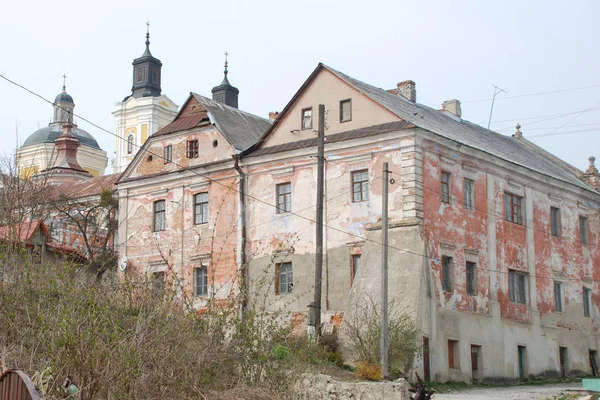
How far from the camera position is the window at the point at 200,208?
1316 inches

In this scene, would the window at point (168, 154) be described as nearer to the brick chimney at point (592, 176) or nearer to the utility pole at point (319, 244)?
the utility pole at point (319, 244)

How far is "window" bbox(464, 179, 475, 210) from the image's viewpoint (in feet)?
99.8

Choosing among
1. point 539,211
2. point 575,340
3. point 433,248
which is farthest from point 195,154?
point 575,340

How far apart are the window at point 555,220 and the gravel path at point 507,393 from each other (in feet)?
24.4

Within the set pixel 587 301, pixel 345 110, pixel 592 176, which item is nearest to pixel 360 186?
pixel 345 110

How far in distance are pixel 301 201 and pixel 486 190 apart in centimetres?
626

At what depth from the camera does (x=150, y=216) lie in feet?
115

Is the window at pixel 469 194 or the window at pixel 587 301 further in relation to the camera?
the window at pixel 587 301

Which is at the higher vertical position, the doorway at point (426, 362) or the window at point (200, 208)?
the window at point (200, 208)

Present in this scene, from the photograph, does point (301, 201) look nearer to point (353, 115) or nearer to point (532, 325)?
point (353, 115)

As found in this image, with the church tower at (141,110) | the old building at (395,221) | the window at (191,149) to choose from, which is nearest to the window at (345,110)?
the old building at (395,221)

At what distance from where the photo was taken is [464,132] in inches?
1323

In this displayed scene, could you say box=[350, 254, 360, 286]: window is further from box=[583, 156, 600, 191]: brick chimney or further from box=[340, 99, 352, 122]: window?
box=[583, 156, 600, 191]: brick chimney

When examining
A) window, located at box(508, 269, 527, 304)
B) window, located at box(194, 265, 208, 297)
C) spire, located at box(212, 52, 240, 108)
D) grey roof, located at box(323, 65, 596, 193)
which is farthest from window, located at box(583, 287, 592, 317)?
spire, located at box(212, 52, 240, 108)
